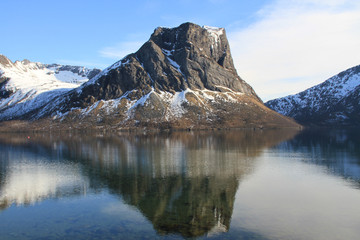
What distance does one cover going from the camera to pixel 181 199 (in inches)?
1747

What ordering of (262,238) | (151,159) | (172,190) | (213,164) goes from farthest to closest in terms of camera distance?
(151,159) < (213,164) < (172,190) < (262,238)

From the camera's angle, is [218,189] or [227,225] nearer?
[227,225]

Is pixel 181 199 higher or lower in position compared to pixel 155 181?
lower

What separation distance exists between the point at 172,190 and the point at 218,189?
7.16 meters

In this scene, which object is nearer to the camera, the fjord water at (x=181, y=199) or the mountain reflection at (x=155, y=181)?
the fjord water at (x=181, y=199)

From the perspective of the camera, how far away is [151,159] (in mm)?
82250

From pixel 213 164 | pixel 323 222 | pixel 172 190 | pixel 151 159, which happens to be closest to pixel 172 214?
pixel 172 190

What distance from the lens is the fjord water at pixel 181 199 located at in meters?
32.8

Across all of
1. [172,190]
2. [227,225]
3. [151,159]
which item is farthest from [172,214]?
[151,159]

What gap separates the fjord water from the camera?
32.8 m

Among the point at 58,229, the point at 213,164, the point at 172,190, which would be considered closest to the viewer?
the point at 58,229

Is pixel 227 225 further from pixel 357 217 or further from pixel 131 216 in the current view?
pixel 357 217

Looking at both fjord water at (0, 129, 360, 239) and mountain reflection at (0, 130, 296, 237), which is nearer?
fjord water at (0, 129, 360, 239)

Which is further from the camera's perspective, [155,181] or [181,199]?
[155,181]
